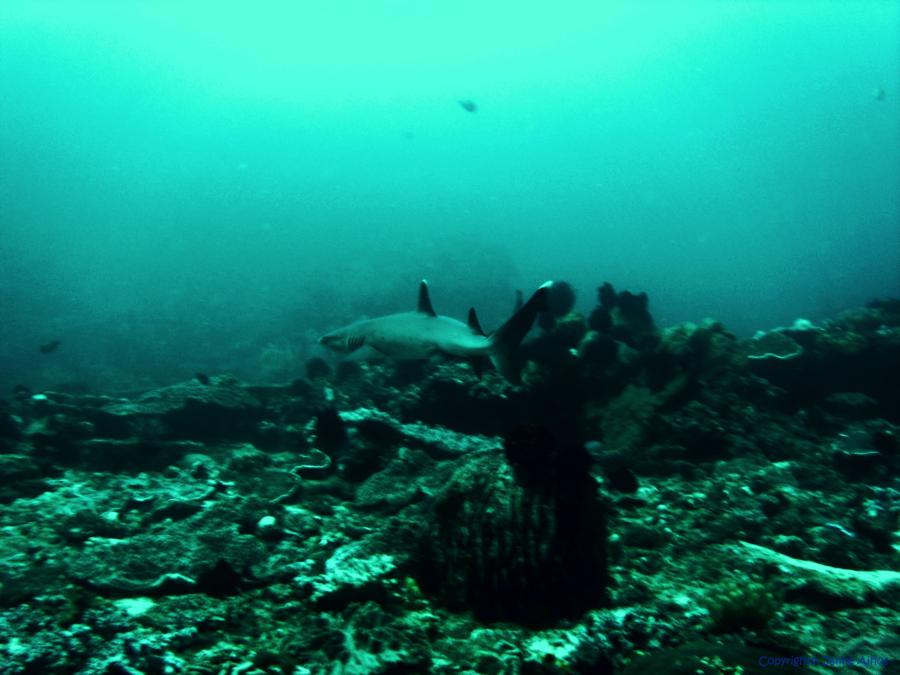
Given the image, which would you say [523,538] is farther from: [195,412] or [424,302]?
[195,412]

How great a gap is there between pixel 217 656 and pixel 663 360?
847 cm

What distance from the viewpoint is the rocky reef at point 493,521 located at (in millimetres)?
3430

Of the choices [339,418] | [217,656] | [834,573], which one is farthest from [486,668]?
[339,418]

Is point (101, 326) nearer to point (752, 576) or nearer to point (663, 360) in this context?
point (663, 360)

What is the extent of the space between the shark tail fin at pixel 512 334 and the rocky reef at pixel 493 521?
0.92 m

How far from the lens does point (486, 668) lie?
3250mm

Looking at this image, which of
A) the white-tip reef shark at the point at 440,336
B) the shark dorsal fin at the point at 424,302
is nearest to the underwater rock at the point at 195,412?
the white-tip reef shark at the point at 440,336

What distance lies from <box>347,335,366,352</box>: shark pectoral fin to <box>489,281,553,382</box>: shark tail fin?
6.91 feet

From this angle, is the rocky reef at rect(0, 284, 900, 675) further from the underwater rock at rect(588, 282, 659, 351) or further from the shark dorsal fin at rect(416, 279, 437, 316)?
the shark dorsal fin at rect(416, 279, 437, 316)

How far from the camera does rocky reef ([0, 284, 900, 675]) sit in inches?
135

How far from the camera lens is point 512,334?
5066 millimetres

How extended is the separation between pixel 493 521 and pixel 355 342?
132 inches

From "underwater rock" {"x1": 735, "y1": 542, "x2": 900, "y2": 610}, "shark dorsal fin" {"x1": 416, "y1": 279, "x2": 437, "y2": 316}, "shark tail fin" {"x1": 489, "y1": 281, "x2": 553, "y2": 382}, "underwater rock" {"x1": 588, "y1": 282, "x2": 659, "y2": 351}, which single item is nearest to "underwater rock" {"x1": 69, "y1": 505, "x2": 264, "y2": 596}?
"shark tail fin" {"x1": 489, "y1": 281, "x2": 553, "y2": 382}

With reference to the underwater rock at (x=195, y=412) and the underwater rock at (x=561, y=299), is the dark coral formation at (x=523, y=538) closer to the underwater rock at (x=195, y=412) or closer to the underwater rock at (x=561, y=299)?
the underwater rock at (x=195, y=412)
